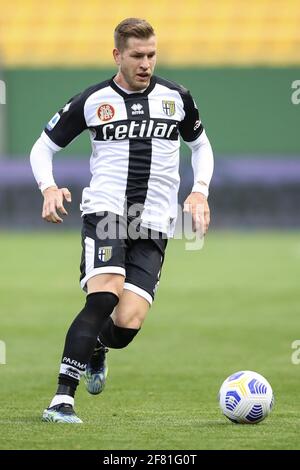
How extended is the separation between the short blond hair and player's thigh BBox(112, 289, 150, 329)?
1603mm

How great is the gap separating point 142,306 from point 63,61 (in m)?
21.8

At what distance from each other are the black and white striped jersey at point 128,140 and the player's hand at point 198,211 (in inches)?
14.7

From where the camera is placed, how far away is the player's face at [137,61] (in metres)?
7.79

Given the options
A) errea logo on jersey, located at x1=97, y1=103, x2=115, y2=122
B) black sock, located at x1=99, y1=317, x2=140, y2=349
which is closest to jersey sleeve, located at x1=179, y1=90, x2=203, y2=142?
errea logo on jersey, located at x1=97, y1=103, x2=115, y2=122

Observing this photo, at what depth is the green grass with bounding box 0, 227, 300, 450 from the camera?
6.88 metres

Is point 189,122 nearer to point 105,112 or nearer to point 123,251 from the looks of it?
point 105,112

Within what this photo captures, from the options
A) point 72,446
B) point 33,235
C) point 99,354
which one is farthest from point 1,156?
point 72,446

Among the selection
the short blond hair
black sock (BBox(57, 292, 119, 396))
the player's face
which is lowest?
black sock (BBox(57, 292, 119, 396))

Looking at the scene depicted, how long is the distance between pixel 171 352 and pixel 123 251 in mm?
3969

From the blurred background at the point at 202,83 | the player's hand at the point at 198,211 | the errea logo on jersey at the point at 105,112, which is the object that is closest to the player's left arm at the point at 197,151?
the player's hand at the point at 198,211

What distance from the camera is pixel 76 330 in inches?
292

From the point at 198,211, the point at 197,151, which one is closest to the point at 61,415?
the point at 198,211

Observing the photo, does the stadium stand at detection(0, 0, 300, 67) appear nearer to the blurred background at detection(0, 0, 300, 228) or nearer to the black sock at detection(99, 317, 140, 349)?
the blurred background at detection(0, 0, 300, 228)

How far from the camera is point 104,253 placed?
768 cm
